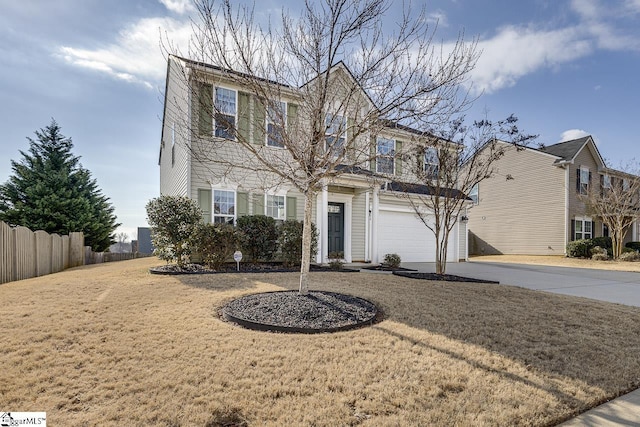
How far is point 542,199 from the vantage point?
21516 millimetres

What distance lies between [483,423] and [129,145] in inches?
516

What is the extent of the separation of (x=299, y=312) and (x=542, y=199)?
22426mm

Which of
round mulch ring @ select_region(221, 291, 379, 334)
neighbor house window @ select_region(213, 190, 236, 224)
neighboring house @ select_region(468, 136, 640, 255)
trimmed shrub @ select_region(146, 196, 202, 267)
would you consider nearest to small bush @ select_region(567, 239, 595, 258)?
neighboring house @ select_region(468, 136, 640, 255)

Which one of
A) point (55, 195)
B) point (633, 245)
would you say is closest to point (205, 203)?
point (55, 195)

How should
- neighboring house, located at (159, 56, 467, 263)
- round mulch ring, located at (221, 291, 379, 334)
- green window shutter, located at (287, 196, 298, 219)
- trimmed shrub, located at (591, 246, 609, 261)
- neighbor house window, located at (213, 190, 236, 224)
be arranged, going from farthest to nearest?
trimmed shrub, located at (591, 246, 609, 261) → green window shutter, located at (287, 196, 298, 219) → neighbor house window, located at (213, 190, 236, 224) → neighboring house, located at (159, 56, 467, 263) → round mulch ring, located at (221, 291, 379, 334)

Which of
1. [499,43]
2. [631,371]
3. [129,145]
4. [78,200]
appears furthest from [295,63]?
[78,200]

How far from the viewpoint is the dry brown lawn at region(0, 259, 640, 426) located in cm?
259

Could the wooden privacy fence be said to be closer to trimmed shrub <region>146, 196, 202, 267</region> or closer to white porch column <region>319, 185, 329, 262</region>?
trimmed shrub <region>146, 196, 202, 267</region>

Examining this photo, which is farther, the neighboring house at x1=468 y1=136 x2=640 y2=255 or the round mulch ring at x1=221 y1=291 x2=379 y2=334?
the neighboring house at x1=468 y1=136 x2=640 y2=255

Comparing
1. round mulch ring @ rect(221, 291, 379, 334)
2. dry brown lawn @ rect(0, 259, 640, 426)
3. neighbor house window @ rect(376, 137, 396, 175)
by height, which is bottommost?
dry brown lawn @ rect(0, 259, 640, 426)

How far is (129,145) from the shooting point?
1193 cm

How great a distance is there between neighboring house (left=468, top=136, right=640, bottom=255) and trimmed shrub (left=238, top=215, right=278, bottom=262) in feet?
53.7

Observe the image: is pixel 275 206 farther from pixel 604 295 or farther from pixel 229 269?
pixel 604 295

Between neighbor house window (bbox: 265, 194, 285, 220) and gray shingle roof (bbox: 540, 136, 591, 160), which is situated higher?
gray shingle roof (bbox: 540, 136, 591, 160)
